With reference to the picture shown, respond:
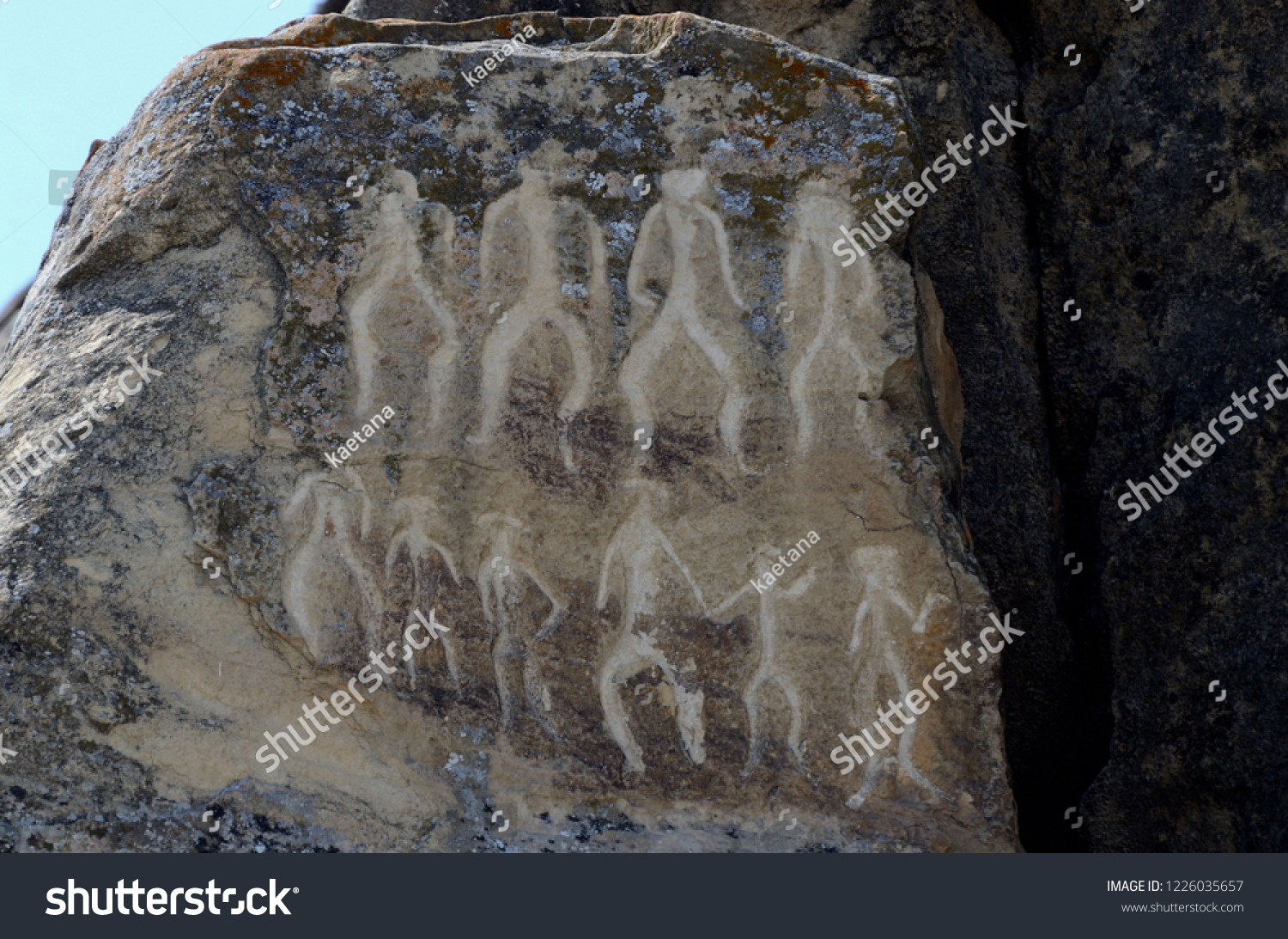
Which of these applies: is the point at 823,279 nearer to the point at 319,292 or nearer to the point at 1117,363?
the point at 319,292

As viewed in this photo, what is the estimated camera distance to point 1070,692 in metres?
3.35

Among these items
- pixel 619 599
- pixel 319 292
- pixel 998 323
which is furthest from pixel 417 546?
pixel 998 323

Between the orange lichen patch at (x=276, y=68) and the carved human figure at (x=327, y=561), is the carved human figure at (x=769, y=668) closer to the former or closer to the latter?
the carved human figure at (x=327, y=561)

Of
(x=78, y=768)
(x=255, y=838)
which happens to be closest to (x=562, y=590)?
(x=255, y=838)

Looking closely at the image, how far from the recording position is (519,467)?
2576 mm

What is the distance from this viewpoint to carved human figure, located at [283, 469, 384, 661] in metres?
2.54

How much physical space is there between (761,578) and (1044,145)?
1.87 metres

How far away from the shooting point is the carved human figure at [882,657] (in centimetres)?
252

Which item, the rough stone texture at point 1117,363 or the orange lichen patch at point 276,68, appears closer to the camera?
the orange lichen patch at point 276,68

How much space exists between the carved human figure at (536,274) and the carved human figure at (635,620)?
0.75ft

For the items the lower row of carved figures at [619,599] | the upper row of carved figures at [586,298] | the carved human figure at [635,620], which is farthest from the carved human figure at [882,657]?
the upper row of carved figures at [586,298]

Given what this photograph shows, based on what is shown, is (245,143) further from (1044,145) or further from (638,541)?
(1044,145)

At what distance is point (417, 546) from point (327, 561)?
19 centimetres

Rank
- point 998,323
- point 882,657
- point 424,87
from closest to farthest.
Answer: point 882,657
point 424,87
point 998,323
